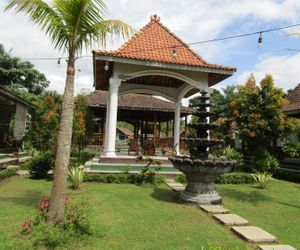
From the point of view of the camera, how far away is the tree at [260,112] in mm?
13773

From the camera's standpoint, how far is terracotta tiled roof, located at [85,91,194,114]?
63.9 ft

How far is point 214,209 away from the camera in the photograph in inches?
277

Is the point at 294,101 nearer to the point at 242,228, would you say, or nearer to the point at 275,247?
the point at 242,228

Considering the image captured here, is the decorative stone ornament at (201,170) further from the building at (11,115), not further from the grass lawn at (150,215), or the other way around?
the building at (11,115)

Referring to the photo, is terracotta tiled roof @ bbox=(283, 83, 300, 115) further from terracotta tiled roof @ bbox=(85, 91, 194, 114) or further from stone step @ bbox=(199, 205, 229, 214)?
stone step @ bbox=(199, 205, 229, 214)

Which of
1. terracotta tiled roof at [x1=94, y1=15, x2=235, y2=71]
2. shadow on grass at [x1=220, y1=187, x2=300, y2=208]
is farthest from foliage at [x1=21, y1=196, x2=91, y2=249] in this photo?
terracotta tiled roof at [x1=94, y1=15, x2=235, y2=71]

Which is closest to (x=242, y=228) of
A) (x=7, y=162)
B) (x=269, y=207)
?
(x=269, y=207)

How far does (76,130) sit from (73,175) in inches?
266

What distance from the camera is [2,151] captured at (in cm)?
1606

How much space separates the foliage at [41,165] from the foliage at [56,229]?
19.8 feet

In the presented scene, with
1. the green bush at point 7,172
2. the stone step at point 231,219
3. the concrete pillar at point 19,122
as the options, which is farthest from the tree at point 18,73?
the stone step at point 231,219

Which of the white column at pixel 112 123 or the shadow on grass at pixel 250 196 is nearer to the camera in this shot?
the shadow on grass at pixel 250 196

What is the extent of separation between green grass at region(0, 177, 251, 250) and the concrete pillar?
10.3 meters

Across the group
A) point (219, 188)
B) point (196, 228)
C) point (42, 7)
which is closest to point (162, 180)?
point (219, 188)
